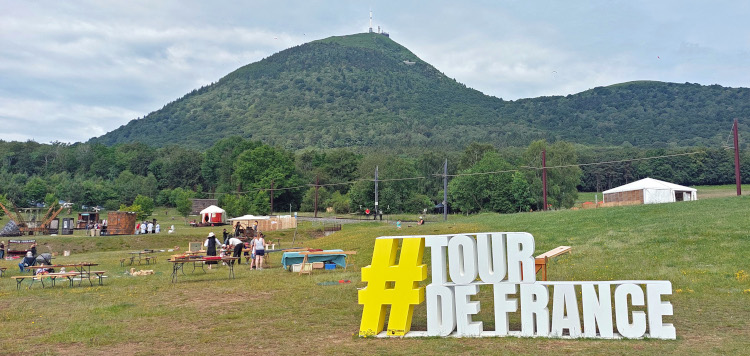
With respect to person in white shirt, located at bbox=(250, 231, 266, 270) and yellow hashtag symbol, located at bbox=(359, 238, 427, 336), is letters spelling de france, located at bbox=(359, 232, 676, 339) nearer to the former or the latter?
yellow hashtag symbol, located at bbox=(359, 238, 427, 336)

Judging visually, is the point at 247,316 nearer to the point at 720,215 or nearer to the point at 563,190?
the point at 720,215

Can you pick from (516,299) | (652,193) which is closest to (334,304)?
(516,299)

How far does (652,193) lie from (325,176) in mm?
63810

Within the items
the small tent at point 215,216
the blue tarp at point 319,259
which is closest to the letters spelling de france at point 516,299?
the blue tarp at point 319,259

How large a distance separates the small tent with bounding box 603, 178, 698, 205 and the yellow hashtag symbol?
134ft

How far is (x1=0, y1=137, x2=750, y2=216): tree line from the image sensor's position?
74.5 metres

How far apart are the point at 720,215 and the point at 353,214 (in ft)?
190

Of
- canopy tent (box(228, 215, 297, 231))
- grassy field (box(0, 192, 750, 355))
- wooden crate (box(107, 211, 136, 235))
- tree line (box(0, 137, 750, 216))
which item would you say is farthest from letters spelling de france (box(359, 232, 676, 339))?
tree line (box(0, 137, 750, 216))

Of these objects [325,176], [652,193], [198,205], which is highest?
[325,176]

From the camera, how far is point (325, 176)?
102 metres

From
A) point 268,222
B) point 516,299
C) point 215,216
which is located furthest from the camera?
point 215,216

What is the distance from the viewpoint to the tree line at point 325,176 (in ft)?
244

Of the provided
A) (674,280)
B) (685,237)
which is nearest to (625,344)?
(674,280)

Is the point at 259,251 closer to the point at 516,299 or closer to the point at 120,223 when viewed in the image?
the point at 516,299
